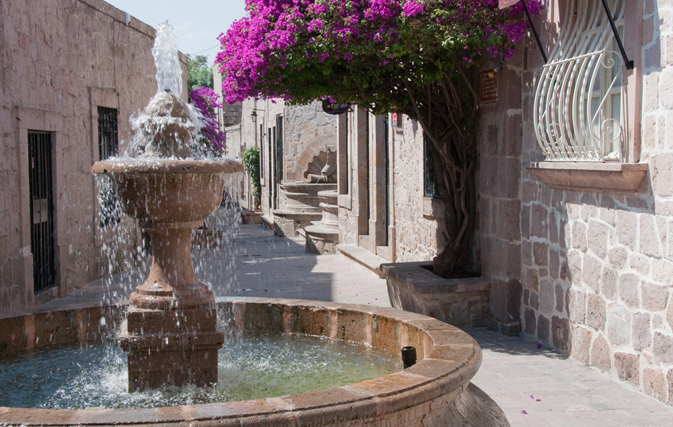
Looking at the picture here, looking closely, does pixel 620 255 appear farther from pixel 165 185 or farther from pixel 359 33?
pixel 165 185

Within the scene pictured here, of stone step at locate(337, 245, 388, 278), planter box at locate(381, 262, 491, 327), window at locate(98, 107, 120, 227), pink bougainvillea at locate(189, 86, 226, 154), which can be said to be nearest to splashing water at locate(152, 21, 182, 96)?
planter box at locate(381, 262, 491, 327)

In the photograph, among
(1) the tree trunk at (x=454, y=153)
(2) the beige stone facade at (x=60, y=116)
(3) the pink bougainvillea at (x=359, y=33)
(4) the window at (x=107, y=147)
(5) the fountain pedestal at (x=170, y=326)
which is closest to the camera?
(5) the fountain pedestal at (x=170, y=326)

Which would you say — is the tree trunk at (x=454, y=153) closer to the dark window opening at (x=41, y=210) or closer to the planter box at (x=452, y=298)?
the planter box at (x=452, y=298)

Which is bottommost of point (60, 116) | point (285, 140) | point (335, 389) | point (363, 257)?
point (363, 257)

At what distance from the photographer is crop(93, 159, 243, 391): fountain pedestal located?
425cm

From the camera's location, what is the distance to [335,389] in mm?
3229

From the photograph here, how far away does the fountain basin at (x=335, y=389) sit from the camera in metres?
→ 2.95

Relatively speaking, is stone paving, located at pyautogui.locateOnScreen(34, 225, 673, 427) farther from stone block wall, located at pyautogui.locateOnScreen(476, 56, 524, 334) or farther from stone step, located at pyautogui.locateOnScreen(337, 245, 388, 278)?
stone block wall, located at pyautogui.locateOnScreen(476, 56, 524, 334)

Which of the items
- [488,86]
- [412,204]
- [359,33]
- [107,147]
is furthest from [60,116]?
Result: [488,86]

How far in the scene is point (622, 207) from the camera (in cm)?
550

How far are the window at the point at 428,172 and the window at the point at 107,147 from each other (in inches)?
183

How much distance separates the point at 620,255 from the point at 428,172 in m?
4.20

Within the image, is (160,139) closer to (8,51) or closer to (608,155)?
(608,155)

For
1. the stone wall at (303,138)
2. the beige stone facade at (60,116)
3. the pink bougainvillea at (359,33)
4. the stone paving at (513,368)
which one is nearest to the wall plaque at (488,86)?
the pink bougainvillea at (359,33)
